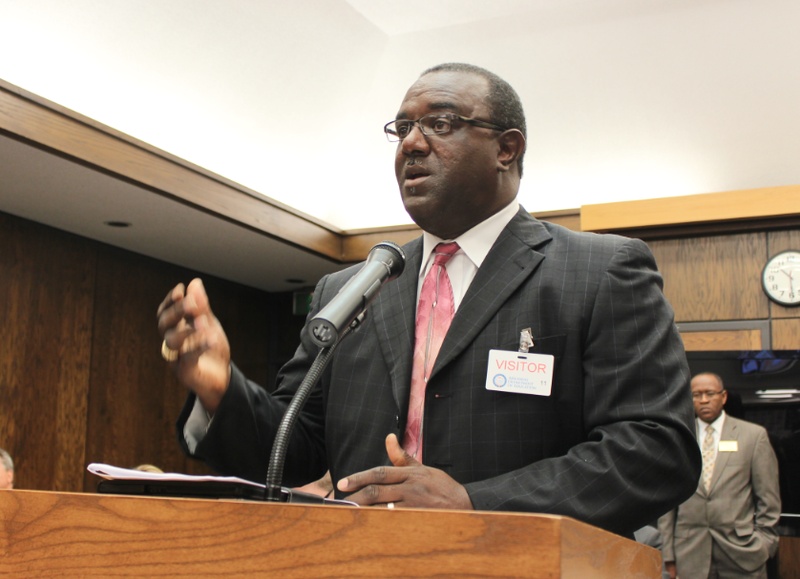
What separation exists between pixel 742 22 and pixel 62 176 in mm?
4270

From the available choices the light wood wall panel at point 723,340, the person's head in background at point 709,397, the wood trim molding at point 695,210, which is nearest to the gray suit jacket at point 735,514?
the person's head in background at point 709,397

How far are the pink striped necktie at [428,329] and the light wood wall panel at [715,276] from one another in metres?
3.96

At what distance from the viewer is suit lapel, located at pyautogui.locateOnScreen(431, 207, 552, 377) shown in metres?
1.39

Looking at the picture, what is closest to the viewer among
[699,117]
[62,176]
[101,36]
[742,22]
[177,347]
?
[177,347]

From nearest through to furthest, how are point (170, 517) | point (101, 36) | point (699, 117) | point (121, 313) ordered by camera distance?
point (170, 517), point (101, 36), point (699, 117), point (121, 313)

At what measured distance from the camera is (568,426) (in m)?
1.34

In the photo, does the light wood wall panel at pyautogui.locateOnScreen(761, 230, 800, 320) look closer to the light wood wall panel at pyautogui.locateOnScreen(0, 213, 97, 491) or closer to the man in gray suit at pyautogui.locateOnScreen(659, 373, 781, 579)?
the man in gray suit at pyautogui.locateOnScreen(659, 373, 781, 579)

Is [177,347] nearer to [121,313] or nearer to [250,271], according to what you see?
[121,313]

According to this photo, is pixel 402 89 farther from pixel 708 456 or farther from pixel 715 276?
pixel 708 456

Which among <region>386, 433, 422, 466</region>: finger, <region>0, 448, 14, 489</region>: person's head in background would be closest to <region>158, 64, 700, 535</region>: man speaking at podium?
<region>386, 433, 422, 466</region>: finger

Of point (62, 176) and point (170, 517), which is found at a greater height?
point (62, 176)

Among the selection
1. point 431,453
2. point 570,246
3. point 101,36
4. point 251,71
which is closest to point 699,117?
point 251,71

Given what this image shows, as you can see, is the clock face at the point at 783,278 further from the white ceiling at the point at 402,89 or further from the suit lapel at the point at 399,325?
the suit lapel at the point at 399,325

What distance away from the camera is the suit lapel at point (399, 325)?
1.44 metres
